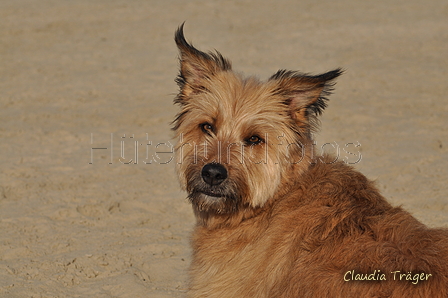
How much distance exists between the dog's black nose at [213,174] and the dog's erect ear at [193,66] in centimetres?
80

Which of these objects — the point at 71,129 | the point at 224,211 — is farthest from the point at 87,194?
the point at 224,211

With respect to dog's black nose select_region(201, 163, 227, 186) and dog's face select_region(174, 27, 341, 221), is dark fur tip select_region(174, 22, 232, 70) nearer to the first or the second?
dog's face select_region(174, 27, 341, 221)

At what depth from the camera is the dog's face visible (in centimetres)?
419

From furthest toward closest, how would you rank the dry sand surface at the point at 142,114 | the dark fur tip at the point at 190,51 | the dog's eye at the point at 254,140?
1. the dry sand surface at the point at 142,114
2. the dark fur tip at the point at 190,51
3. the dog's eye at the point at 254,140

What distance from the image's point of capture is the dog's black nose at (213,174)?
410 cm

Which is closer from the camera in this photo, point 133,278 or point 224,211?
point 224,211

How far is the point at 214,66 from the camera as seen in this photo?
463cm

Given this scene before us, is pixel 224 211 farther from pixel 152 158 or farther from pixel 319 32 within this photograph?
pixel 319 32

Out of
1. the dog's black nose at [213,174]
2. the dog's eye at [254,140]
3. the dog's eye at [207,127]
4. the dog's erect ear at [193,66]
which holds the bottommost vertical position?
the dog's black nose at [213,174]

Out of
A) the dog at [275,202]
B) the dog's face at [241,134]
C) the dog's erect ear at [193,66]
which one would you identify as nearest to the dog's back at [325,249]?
the dog at [275,202]

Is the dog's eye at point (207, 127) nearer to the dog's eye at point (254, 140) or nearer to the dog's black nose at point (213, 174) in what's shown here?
the dog's eye at point (254, 140)

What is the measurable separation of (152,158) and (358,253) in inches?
204

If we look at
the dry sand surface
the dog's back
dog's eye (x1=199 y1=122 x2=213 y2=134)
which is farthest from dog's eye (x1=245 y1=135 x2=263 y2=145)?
the dry sand surface

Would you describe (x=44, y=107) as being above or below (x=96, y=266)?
above
